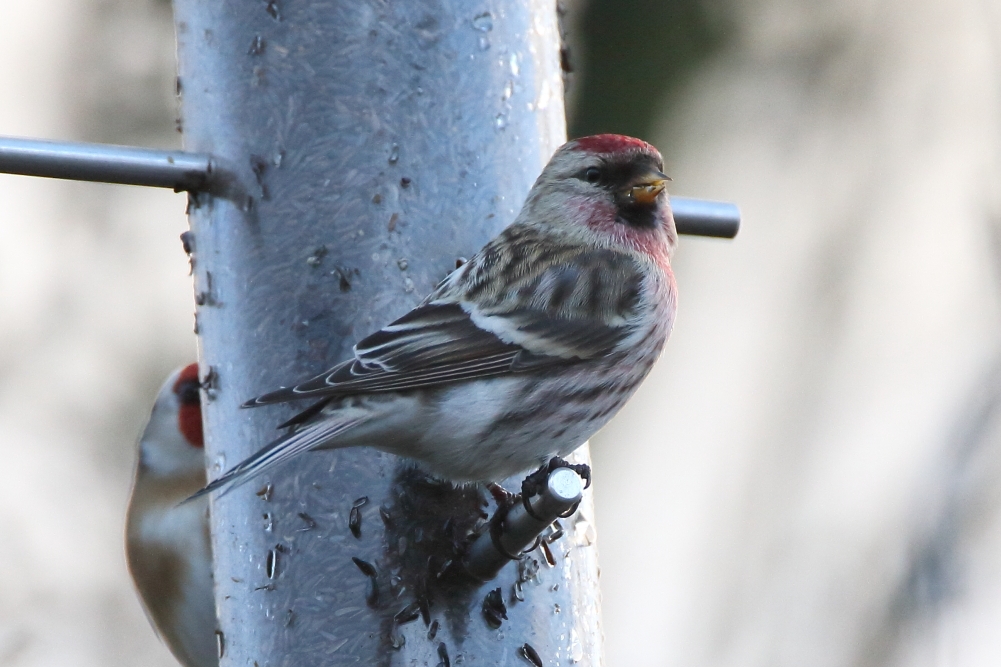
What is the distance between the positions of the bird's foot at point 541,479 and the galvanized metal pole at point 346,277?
0.68ft

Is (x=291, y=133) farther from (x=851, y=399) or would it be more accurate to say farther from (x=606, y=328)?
(x=851, y=399)

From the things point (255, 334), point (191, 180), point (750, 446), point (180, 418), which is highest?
point (191, 180)

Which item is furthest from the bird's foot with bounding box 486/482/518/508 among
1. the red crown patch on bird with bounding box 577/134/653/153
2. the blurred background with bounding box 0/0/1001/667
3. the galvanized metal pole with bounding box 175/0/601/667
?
the blurred background with bounding box 0/0/1001/667

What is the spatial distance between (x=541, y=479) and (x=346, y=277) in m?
0.61

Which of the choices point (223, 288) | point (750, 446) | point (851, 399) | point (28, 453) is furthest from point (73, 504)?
point (223, 288)

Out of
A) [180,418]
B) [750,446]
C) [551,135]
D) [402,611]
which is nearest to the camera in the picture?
[402,611]

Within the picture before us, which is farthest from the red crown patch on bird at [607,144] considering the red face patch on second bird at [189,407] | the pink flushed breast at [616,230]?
the red face patch on second bird at [189,407]

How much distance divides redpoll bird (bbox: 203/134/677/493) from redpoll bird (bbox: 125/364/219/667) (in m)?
0.74

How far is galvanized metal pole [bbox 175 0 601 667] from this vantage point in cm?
245

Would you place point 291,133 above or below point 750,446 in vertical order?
above

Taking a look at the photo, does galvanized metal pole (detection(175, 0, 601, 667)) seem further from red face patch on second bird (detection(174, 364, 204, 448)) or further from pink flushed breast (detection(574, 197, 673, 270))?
red face patch on second bird (detection(174, 364, 204, 448))

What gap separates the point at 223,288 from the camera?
262 centimetres

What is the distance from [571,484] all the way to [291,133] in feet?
3.19

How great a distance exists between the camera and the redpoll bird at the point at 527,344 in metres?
2.28
